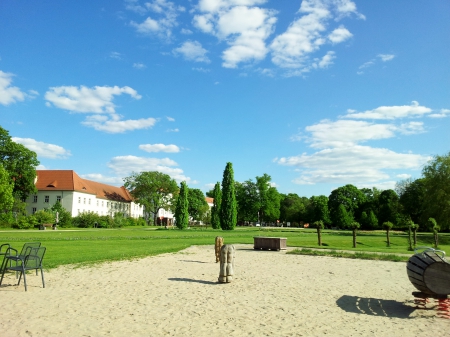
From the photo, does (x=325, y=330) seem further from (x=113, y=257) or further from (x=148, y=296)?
(x=113, y=257)

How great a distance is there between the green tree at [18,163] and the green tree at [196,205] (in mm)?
39682

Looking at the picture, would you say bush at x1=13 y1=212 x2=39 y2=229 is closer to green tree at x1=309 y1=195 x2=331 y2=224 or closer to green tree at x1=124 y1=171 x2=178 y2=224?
green tree at x1=124 y1=171 x2=178 y2=224

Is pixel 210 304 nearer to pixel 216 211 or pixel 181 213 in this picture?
pixel 181 213

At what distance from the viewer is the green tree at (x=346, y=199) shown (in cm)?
9012

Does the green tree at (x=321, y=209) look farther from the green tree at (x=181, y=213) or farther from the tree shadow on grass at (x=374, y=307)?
the tree shadow on grass at (x=374, y=307)

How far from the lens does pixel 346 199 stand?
90.1 meters

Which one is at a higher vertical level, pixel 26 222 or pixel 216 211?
pixel 216 211

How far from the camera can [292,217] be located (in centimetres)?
10819

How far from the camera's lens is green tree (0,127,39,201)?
204ft

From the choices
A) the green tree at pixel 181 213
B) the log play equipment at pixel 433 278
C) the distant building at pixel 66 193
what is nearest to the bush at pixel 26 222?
the distant building at pixel 66 193

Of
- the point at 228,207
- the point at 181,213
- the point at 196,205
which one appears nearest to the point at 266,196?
the point at 196,205

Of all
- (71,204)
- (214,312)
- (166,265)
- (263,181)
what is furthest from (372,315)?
(263,181)

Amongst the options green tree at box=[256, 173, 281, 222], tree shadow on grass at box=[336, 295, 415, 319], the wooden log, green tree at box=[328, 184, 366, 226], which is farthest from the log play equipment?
green tree at box=[256, 173, 281, 222]

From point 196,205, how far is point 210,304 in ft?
297
